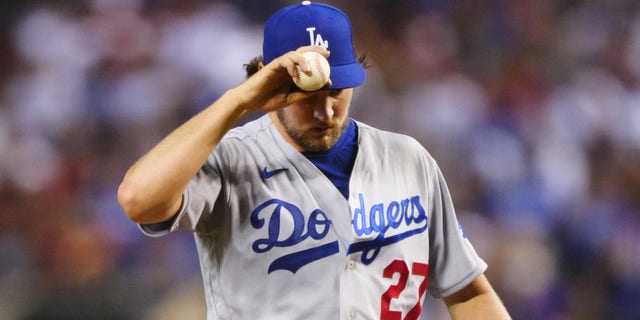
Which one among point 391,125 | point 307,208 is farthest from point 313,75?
point 391,125

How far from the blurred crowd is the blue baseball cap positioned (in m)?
2.34

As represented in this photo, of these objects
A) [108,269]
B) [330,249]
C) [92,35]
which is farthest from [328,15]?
[92,35]

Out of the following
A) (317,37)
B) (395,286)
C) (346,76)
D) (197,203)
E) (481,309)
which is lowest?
(481,309)

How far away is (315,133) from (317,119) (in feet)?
0.15

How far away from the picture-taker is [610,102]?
544cm

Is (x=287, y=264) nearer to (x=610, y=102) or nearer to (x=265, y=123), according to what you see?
(x=265, y=123)

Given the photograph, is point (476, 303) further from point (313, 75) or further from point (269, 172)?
point (313, 75)

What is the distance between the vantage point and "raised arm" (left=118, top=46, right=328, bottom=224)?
1.70 m

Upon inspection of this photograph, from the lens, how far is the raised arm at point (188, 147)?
170 centimetres

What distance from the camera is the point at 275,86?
5.93ft

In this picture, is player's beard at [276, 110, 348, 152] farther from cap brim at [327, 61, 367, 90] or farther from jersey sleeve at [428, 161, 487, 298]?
jersey sleeve at [428, 161, 487, 298]

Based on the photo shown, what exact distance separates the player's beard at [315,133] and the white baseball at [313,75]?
0.28 m

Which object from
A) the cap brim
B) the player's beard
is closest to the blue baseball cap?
the cap brim

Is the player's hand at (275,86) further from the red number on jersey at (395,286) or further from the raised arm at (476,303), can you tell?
the raised arm at (476,303)
